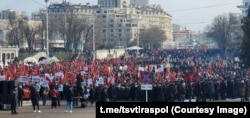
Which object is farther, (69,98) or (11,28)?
(11,28)

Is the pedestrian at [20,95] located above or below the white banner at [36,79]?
below

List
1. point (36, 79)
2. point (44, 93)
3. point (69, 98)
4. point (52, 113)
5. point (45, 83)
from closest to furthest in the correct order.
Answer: point (52, 113)
point (69, 98)
point (44, 93)
point (45, 83)
point (36, 79)

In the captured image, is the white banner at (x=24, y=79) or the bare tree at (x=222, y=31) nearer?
the white banner at (x=24, y=79)

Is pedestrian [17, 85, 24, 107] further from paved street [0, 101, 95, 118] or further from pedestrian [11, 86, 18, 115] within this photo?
pedestrian [11, 86, 18, 115]

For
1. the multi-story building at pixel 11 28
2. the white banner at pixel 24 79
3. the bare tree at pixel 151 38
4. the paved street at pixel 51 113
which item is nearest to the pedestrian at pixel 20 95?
the paved street at pixel 51 113

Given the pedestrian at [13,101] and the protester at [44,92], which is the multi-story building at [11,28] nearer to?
the protester at [44,92]

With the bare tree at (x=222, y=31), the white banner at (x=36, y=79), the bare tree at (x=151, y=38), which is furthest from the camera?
the bare tree at (x=151, y=38)

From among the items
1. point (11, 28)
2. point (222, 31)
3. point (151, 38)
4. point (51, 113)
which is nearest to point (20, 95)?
point (51, 113)

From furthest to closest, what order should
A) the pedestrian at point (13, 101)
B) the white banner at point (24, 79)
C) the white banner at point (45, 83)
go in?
the white banner at point (24, 79) → the white banner at point (45, 83) → the pedestrian at point (13, 101)

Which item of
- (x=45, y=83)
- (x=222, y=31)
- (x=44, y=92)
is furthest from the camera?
(x=222, y=31)

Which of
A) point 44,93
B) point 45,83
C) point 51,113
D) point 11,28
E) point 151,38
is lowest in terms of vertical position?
point 51,113

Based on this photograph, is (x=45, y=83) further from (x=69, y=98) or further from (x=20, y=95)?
(x=69, y=98)

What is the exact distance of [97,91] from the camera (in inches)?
1099

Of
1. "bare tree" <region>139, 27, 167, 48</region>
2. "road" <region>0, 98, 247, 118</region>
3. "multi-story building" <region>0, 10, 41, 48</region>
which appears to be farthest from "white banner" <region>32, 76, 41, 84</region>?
"bare tree" <region>139, 27, 167, 48</region>
